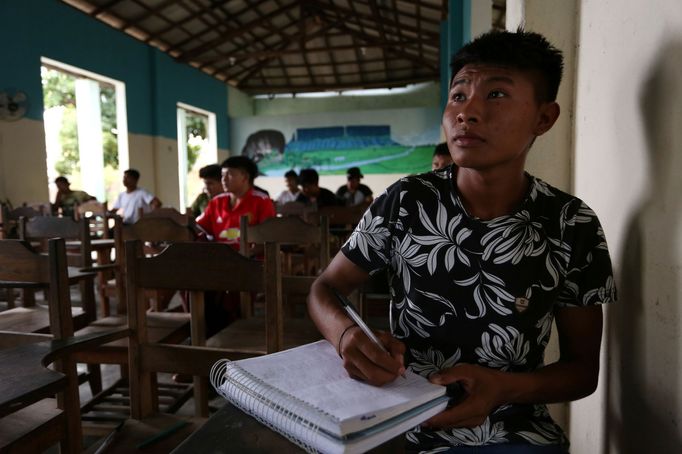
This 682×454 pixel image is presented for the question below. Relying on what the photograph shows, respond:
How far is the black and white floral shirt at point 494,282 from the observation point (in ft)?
2.52

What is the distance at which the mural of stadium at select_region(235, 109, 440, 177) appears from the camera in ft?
35.2

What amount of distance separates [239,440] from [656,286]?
25.4 inches

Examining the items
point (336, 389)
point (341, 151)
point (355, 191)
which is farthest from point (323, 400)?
point (341, 151)

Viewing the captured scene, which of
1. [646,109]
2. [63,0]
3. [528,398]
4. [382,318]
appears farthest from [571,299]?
[63,0]

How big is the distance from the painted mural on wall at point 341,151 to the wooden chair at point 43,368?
31.9 ft

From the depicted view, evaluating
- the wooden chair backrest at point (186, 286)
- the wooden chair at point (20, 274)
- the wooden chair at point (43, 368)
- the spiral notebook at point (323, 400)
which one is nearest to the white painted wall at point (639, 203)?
the spiral notebook at point (323, 400)

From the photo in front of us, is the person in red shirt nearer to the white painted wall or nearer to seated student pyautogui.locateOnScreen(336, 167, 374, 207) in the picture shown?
the white painted wall

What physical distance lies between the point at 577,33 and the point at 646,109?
0.56 metres

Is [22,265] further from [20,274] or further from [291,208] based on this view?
[291,208]

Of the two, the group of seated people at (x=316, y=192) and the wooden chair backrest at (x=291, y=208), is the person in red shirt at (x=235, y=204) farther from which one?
the group of seated people at (x=316, y=192)

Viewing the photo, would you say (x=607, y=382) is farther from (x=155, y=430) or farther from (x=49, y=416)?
(x=49, y=416)

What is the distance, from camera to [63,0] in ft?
21.2

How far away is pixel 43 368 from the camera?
0.96 meters

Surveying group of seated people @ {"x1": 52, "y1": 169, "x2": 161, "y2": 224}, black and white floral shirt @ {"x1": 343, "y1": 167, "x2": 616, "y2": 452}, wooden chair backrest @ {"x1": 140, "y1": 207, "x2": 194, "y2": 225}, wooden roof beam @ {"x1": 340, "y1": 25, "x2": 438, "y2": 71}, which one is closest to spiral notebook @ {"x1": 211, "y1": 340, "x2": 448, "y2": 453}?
black and white floral shirt @ {"x1": 343, "y1": 167, "x2": 616, "y2": 452}
